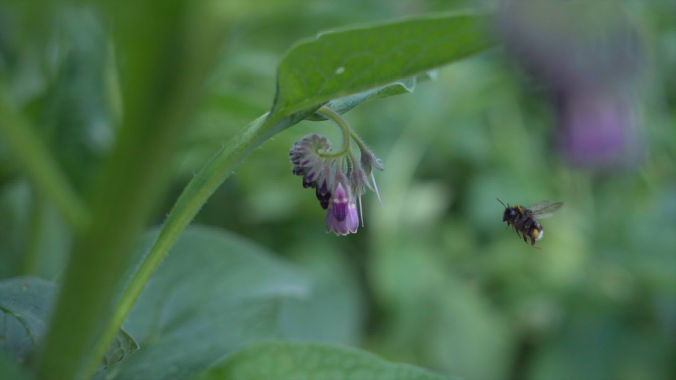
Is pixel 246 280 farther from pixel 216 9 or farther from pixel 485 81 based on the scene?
pixel 485 81

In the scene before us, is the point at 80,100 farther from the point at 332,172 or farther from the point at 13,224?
the point at 332,172

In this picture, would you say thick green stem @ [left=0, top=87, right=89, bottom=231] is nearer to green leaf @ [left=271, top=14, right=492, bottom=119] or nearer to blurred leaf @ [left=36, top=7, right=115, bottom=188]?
green leaf @ [left=271, top=14, right=492, bottom=119]

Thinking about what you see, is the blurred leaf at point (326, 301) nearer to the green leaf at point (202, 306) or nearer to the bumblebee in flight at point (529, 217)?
the bumblebee in flight at point (529, 217)

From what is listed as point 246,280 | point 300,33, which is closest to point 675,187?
A: point 300,33

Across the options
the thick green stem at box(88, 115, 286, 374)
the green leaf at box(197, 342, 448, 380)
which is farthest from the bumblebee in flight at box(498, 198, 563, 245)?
the thick green stem at box(88, 115, 286, 374)

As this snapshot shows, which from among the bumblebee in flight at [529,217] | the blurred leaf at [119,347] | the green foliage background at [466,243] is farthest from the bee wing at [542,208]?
the blurred leaf at [119,347]

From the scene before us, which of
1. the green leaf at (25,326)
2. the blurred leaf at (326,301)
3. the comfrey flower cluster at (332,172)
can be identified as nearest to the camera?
the green leaf at (25,326)

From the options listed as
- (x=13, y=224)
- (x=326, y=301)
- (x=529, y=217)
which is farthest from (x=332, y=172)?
(x=326, y=301)
